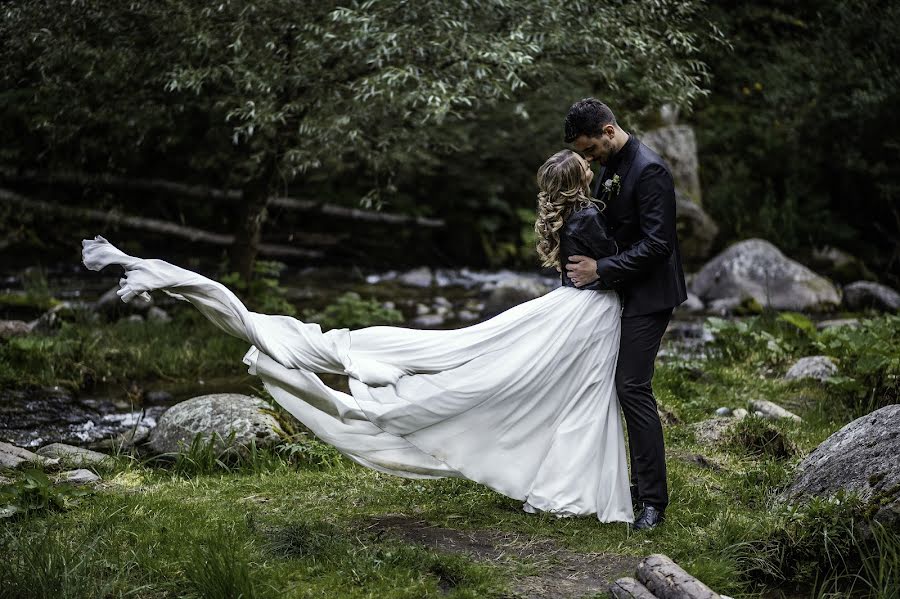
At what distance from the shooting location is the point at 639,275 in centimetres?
464

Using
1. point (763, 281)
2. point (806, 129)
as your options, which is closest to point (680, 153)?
point (806, 129)

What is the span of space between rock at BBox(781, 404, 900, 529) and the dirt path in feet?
3.77

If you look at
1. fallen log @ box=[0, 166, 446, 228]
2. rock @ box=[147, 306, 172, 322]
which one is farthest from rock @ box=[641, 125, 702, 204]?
rock @ box=[147, 306, 172, 322]

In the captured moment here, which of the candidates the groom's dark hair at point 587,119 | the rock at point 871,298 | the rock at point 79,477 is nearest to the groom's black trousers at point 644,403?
the groom's dark hair at point 587,119

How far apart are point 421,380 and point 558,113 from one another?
1096 centimetres

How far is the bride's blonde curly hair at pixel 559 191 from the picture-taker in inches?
185

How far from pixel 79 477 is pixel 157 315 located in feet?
17.3

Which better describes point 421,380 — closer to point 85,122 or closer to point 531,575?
point 531,575

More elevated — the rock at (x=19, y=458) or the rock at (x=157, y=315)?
the rock at (x=157, y=315)

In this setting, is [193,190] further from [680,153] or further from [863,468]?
[863,468]

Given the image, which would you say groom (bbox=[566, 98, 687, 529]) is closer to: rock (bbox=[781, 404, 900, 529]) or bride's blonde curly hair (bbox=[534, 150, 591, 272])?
bride's blonde curly hair (bbox=[534, 150, 591, 272])

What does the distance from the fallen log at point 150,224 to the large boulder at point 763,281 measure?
7.38 m

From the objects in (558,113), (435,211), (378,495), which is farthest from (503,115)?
(378,495)

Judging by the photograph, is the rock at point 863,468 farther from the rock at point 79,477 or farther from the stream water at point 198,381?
the stream water at point 198,381
